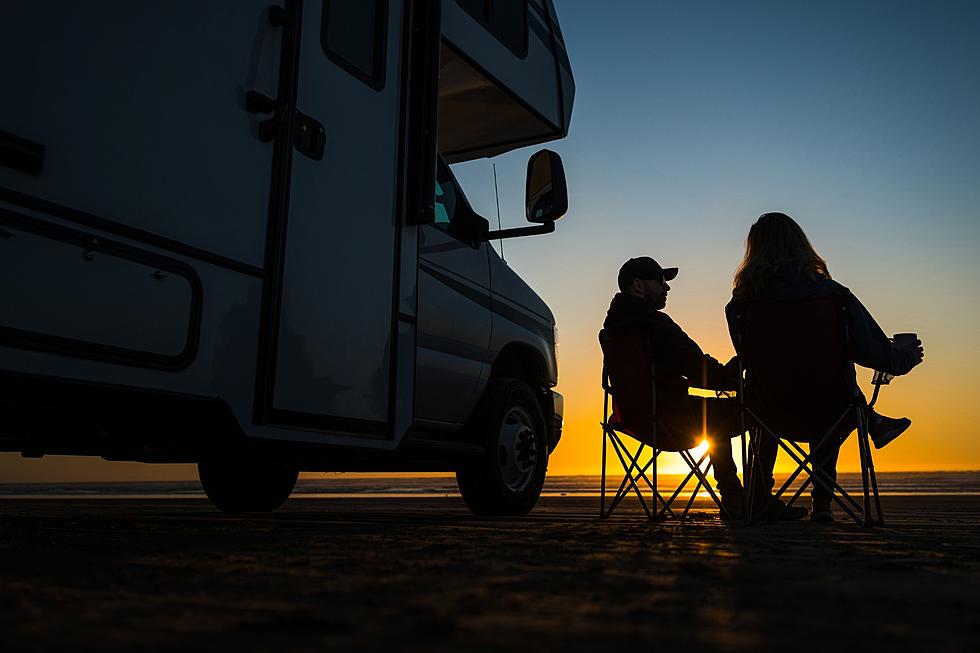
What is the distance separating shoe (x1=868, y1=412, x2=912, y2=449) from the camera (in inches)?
167

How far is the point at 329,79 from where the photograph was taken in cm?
361

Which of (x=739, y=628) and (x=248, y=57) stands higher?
(x=248, y=57)

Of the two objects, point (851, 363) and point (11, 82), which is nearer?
point (11, 82)

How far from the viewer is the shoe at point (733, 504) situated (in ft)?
15.2

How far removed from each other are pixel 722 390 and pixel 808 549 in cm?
212

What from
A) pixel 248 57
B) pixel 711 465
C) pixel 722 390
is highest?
pixel 248 57

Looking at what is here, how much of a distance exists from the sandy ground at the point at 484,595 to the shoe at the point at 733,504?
185 cm

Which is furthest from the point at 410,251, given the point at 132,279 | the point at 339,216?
the point at 132,279

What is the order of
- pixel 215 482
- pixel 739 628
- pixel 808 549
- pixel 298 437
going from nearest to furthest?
1. pixel 739 628
2. pixel 808 549
3. pixel 298 437
4. pixel 215 482

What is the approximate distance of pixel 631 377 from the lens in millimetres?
4828

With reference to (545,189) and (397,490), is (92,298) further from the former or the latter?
(397,490)

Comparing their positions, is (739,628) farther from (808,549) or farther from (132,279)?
(132,279)

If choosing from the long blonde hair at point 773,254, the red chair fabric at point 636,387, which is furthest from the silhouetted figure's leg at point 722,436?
the long blonde hair at point 773,254

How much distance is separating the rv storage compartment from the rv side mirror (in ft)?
7.45
